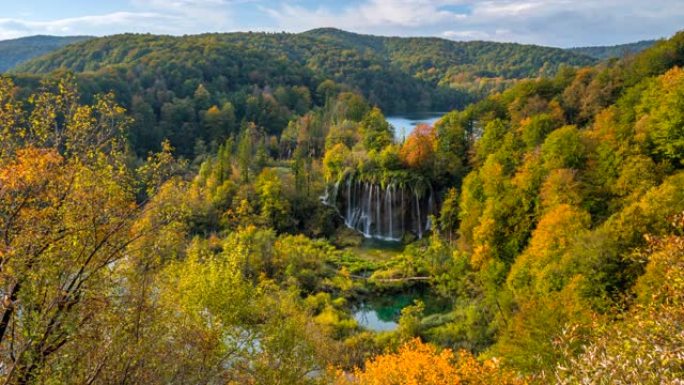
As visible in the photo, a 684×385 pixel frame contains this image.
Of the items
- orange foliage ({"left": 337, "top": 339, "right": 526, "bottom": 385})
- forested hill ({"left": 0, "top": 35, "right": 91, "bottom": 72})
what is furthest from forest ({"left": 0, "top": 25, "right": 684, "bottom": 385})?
forested hill ({"left": 0, "top": 35, "right": 91, "bottom": 72})

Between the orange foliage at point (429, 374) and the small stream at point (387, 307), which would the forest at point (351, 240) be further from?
the small stream at point (387, 307)

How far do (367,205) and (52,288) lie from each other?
143 feet

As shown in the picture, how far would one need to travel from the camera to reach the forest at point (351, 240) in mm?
8359

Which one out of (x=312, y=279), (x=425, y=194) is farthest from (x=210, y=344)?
(x=425, y=194)

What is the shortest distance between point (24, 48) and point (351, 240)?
548ft

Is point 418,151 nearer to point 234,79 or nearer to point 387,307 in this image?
point 387,307

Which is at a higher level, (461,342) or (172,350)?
(172,350)

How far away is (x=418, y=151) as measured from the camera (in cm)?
4978

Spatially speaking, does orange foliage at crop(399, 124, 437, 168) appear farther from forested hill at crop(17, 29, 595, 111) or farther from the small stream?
forested hill at crop(17, 29, 595, 111)

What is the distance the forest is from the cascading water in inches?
6.5

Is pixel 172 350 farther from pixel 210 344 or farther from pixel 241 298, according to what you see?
pixel 241 298

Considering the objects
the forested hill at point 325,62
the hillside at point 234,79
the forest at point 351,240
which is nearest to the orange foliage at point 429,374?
the forest at point 351,240

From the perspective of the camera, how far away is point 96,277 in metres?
8.95

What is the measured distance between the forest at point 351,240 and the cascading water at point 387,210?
0.55 ft
